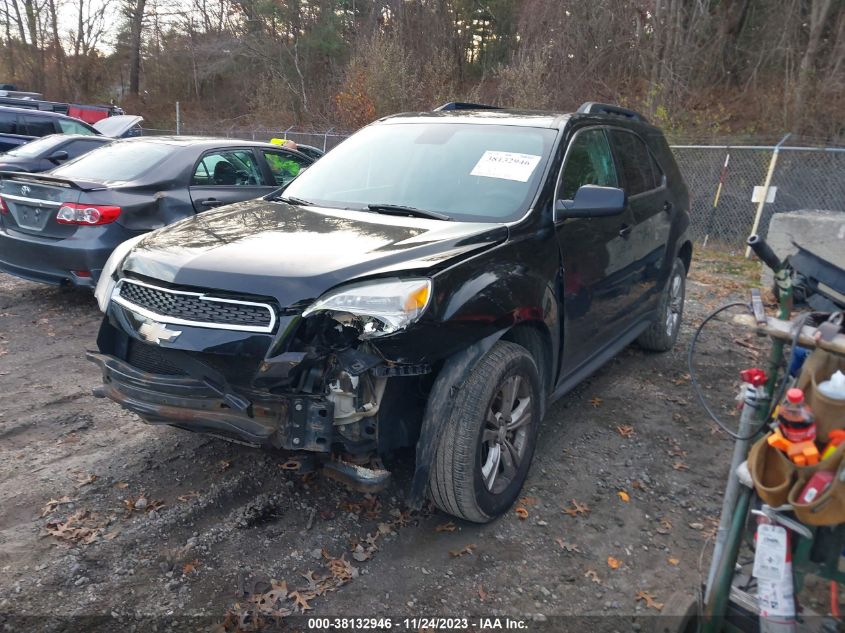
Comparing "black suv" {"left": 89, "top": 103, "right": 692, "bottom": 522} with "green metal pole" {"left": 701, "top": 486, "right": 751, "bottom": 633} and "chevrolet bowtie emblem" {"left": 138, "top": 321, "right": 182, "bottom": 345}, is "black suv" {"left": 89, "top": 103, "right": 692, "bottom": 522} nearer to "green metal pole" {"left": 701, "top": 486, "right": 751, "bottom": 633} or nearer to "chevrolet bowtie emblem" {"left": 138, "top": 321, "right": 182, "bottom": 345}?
"chevrolet bowtie emblem" {"left": 138, "top": 321, "right": 182, "bottom": 345}

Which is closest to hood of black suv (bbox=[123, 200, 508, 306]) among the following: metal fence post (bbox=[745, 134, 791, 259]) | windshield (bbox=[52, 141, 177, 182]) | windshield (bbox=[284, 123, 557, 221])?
windshield (bbox=[284, 123, 557, 221])

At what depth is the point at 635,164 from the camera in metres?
4.87

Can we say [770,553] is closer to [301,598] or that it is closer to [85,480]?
[301,598]

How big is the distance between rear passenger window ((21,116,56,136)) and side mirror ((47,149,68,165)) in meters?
3.84

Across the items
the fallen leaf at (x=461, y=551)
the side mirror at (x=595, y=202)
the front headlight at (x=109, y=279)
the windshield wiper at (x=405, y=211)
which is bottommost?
the fallen leaf at (x=461, y=551)

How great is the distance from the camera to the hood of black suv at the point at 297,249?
2.72 metres

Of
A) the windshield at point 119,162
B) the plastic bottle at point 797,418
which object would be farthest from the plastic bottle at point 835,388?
the windshield at point 119,162

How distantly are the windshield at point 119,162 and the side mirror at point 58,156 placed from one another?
9.32 feet

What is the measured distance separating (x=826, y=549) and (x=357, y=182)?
3127 mm

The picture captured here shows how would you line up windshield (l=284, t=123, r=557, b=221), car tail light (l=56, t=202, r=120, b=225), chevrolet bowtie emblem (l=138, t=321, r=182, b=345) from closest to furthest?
chevrolet bowtie emblem (l=138, t=321, r=182, b=345) < windshield (l=284, t=123, r=557, b=221) < car tail light (l=56, t=202, r=120, b=225)

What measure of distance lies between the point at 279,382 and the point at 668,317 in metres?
4.11

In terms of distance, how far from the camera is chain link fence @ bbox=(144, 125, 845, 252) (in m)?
10.6

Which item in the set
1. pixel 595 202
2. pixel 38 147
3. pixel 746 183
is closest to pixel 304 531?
pixel 595 202

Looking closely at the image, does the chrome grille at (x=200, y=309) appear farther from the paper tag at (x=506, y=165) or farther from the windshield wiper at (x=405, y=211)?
the paper tag at (x=506, y=165)
